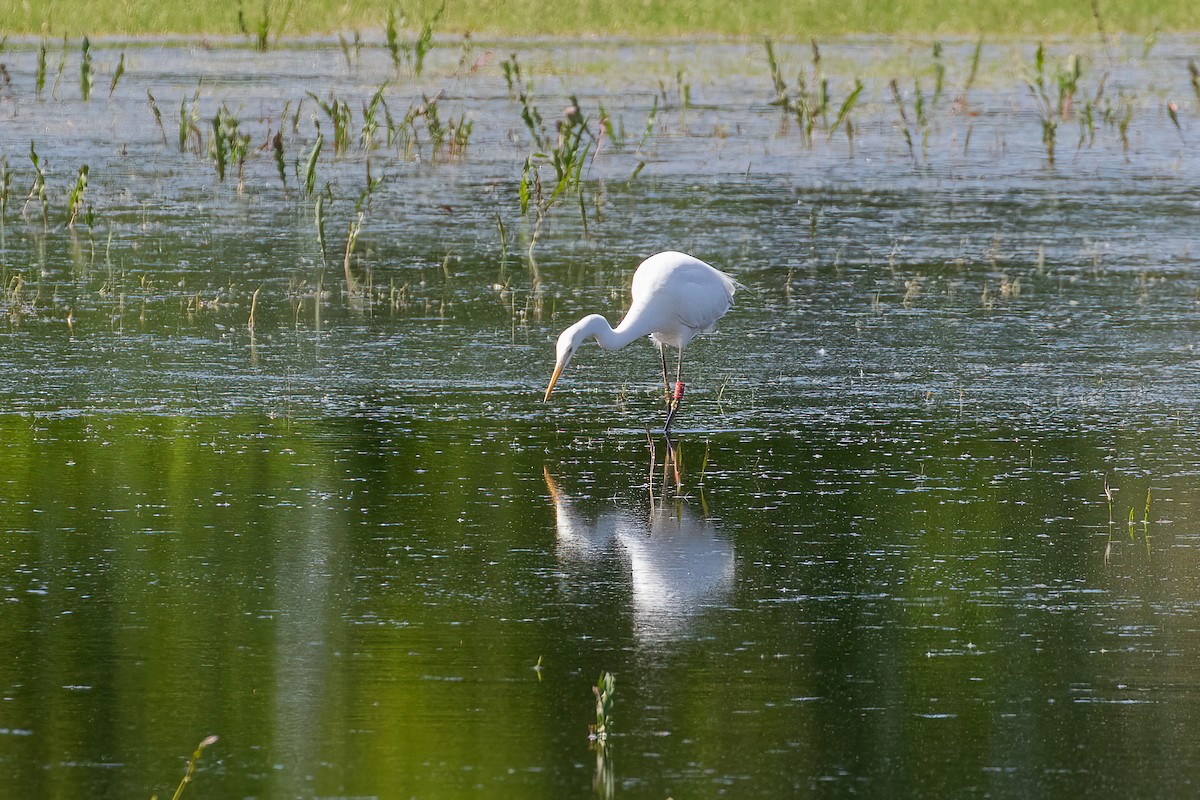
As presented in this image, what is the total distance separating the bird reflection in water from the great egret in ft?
5.25

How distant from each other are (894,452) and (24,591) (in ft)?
11.5

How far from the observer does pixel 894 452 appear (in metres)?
8.19

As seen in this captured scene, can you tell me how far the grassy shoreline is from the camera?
90.7 feet

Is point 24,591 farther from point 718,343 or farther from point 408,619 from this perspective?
point 718,343

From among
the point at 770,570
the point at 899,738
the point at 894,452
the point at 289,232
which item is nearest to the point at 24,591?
the point at 770,570

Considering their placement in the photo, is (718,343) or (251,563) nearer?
(251,563)

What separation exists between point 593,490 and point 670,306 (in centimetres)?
200

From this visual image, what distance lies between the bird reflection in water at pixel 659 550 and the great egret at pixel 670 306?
1601 millimetres

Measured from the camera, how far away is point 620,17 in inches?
1148

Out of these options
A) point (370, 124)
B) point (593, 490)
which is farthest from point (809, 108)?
point (593, 490)

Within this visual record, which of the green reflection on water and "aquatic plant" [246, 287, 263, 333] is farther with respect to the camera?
"aquatic plant" [246, 287, 263, 333]

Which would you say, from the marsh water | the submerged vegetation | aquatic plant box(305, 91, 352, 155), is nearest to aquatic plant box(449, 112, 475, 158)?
the submerged vegetation

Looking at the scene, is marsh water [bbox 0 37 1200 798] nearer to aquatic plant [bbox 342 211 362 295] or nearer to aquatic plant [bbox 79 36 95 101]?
aquatic plant [bbox 342 211 362 295]

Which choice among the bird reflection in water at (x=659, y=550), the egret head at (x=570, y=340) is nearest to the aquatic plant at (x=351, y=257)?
the egret head at (x=570, y=340)
